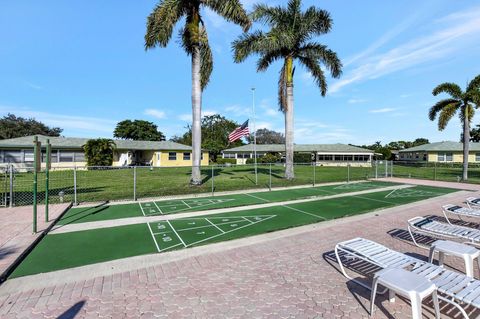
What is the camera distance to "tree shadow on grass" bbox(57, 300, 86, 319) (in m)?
3.27

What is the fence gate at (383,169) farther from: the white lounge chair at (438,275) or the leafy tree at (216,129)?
the leafy tree at (216,129)

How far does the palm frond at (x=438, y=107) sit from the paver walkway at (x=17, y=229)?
27.6 m

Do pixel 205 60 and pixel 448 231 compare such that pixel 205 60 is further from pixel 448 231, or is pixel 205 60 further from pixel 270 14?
pixel 448 231

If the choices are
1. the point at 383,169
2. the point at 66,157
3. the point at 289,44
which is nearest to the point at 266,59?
the point at 289,44

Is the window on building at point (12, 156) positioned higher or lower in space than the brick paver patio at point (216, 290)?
higher

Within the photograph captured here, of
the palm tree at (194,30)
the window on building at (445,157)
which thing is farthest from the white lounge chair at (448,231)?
the window on building at (445,157)

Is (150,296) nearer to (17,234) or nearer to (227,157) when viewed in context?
(17,234)

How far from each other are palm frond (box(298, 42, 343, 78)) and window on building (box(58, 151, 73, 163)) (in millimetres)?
29179

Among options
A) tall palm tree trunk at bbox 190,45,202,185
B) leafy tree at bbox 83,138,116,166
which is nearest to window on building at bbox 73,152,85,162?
leafy tree at bbox 83,138,116,166

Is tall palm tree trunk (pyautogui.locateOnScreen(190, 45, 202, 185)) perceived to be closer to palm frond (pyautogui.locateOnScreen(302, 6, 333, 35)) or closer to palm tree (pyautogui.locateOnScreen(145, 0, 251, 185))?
palm tree (pyautogui.locateOnScreen(145, 0, 251, 185))

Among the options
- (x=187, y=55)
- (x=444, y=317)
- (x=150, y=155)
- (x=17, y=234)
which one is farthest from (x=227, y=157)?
(x=444, y=317)

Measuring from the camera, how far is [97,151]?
2997 centimetres

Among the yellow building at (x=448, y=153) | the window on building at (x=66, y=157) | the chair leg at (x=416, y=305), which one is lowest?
the chair leg at (x=416, y=305)

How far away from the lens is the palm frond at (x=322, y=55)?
18578mm
